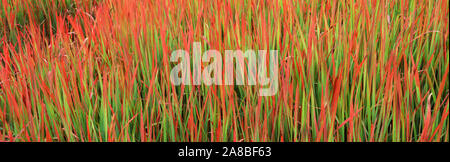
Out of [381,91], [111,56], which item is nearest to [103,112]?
[111,56]

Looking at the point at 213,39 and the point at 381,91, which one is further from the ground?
the point at 213,39

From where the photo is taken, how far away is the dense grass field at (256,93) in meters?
0.99

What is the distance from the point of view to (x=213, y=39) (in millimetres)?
1265

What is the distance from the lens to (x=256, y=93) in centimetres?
110

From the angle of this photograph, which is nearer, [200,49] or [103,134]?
[103,134]

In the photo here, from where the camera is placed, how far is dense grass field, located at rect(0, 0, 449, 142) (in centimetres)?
99

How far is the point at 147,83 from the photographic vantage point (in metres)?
1.17
